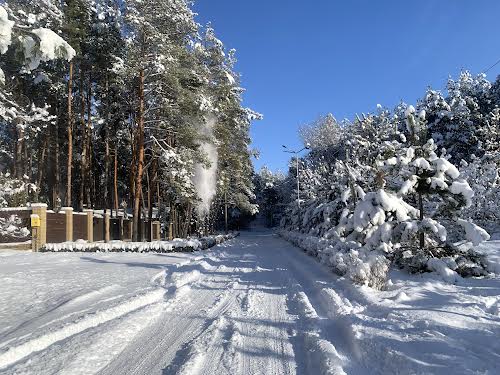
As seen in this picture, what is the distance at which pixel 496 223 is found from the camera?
20406 millimetres

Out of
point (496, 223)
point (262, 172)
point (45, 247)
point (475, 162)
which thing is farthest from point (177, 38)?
point (262, 172)

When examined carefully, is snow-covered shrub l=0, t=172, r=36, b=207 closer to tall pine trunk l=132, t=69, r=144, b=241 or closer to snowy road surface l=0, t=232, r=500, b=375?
tall pine trunk l=132, t=69, r=144, b=241

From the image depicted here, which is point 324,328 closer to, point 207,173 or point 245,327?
point 245,327

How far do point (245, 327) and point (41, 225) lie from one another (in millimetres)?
15010

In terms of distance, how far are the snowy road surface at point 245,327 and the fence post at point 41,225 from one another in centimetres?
855

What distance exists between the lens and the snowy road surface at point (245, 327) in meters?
4.28

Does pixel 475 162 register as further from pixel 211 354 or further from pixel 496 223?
pixel 211 354

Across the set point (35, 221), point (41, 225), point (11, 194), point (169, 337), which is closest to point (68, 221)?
point (41, 225)

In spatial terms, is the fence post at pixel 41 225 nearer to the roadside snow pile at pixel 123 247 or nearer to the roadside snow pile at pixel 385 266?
the roadside snow pile at pixel 123 247

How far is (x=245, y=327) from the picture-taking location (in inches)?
230

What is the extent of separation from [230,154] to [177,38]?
10857 mm

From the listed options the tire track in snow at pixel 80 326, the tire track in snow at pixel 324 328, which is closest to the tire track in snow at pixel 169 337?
the tire track in snow at pixel 80 326

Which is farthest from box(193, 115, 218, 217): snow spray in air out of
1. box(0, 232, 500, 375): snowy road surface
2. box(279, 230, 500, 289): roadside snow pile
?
box(0, 232, 500, 375): snowy road surface

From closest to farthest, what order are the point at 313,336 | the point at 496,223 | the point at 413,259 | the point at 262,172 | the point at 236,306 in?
the point at 313,336
the point at 236,306
the point at 413,259
the point at 496,223
the point at 262,172
